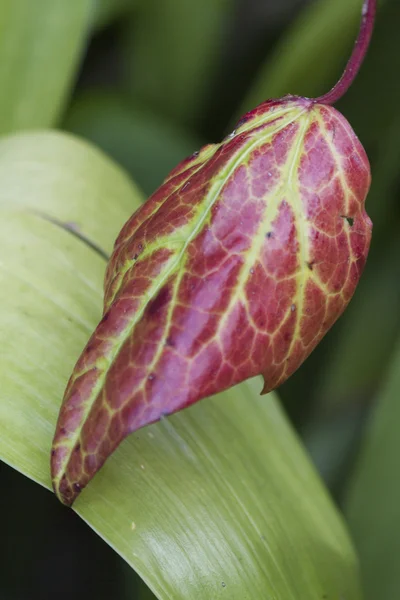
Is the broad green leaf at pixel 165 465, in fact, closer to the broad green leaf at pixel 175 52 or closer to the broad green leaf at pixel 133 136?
the broad green leaf at pixel 133 136

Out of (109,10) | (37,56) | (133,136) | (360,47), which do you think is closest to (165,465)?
(360,47)

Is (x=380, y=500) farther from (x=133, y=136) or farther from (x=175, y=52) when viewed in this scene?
(x=175, y=52)

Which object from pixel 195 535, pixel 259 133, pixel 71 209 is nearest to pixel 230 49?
pixel 71 209

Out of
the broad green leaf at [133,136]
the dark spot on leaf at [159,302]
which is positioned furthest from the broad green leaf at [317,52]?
the dark spot on leaf at [159,302]

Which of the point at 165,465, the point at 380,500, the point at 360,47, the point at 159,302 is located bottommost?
the point at 380,500

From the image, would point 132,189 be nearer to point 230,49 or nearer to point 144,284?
point 144,284

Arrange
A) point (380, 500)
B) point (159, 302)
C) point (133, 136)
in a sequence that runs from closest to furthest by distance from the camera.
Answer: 1. point (159, 302)
2. point (380, 500)
3. point (133, 136)
